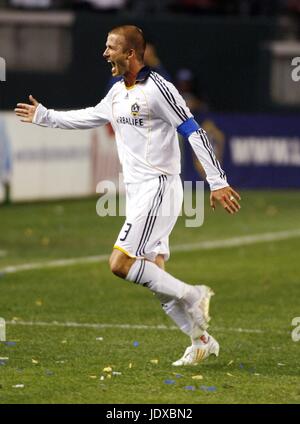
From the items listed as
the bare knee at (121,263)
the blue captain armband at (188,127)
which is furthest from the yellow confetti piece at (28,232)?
the blue captain armband at (188,127)

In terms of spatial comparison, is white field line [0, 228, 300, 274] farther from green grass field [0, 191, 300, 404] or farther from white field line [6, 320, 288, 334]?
white field line [6, 320, 288, 334]

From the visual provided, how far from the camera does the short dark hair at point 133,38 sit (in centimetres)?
888

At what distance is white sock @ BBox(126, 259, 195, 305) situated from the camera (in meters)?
8.82

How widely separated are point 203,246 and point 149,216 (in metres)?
8.10

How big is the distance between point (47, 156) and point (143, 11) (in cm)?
675

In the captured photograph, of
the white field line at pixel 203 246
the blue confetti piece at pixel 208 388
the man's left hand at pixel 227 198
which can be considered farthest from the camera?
the white field line at pixel 203 246

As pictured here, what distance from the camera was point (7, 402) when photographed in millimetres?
7617

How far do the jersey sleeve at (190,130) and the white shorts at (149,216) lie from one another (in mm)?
318

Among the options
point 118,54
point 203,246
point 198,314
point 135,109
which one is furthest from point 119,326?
point 203,246

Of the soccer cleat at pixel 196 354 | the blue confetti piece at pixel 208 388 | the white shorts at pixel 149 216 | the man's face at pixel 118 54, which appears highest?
the man's face at pixel 118 54

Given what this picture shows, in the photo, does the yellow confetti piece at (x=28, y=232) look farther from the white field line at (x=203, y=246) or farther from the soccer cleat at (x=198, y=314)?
the soccer cleat at (x=198, y=314)

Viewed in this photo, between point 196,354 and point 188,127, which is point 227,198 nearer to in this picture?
point 188,127

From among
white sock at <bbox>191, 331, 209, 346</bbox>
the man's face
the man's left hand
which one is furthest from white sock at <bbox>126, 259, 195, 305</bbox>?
the man's face

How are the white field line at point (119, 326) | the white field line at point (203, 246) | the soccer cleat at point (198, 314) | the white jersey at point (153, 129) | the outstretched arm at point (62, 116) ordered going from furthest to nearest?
the white field line at point (203, 246) → the white field line at point (119, 326) → the outstretched arm at point (62, 116) → the soccer cleat at point (198, 314) → the white jersey at point (153, 129)
